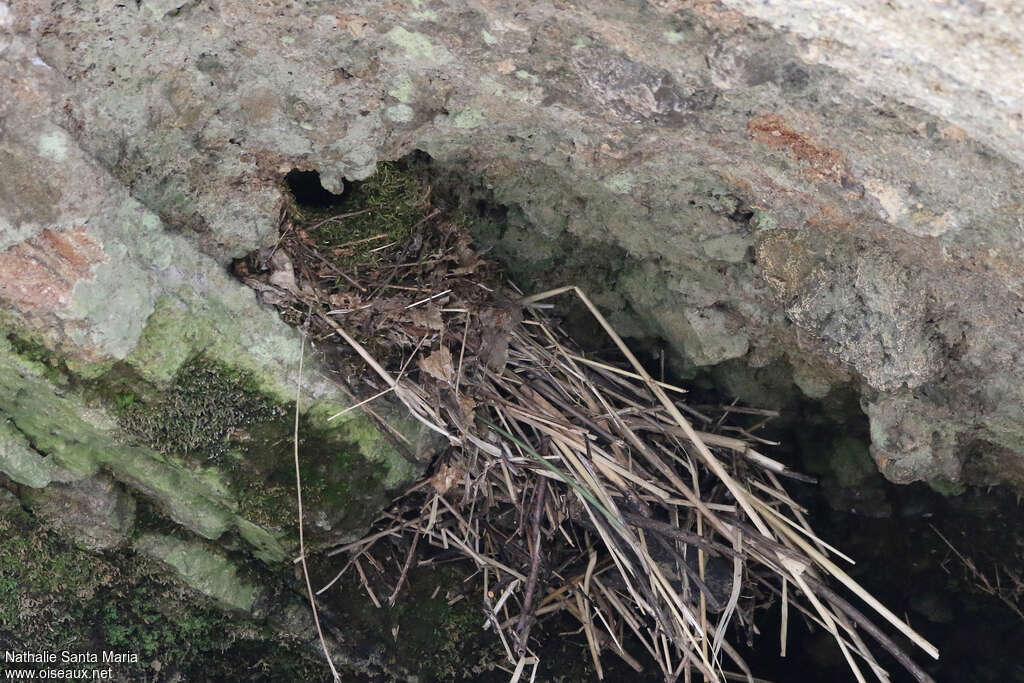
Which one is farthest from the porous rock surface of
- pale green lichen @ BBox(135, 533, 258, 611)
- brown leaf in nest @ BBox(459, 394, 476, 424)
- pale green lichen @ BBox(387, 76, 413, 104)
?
pale green lichen @ BBox(135, 533, 258, 611)

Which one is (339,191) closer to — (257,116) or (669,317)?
(257,116)

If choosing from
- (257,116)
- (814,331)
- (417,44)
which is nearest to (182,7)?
(257,116)

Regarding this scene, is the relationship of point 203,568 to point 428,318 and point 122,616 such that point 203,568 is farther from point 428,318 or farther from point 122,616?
point 428,318

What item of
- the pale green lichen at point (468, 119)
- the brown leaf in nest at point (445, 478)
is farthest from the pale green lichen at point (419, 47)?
the brown leaf in nest at point (445, 478)

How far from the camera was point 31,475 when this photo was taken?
1558 mm

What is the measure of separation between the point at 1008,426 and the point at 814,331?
39 cm

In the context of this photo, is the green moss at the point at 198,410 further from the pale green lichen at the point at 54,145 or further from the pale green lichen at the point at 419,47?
the pale green lichen at the point at 419,47

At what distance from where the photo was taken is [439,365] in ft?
5.58

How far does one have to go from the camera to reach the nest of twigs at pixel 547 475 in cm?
168

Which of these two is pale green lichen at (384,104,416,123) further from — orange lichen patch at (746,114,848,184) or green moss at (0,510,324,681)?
green moss at (0,510,324,681)

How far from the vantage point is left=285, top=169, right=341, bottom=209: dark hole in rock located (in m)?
1.67

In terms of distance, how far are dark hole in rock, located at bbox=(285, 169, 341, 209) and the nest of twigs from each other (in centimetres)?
9

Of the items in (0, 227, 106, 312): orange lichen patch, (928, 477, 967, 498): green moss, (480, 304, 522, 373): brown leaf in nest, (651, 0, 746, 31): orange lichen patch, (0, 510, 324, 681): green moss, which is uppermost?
(651, 0, 746, 31): orange lichen patch

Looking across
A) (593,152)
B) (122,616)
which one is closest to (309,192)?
(593,152)
